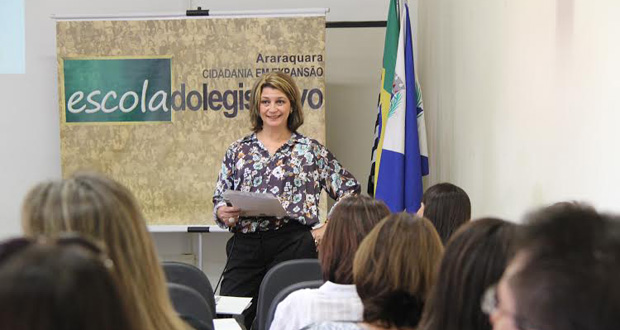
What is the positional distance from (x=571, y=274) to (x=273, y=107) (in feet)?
10.4

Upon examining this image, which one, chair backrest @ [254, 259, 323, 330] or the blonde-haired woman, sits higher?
the blonde-haired woman

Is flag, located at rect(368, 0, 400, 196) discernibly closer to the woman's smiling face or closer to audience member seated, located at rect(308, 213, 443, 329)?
the woman's smiling face

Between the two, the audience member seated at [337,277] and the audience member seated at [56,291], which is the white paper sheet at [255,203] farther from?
the audience member seated at [56,291]

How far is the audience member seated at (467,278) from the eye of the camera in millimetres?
1367

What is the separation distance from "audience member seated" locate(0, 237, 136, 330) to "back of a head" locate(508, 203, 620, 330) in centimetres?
46

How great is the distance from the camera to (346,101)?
234 inches

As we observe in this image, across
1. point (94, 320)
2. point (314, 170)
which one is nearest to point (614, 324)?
point (94, 320)

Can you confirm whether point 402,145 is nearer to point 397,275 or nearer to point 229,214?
point 229,214

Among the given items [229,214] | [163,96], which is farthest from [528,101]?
[163,96]

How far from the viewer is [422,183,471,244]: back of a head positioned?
2.89 m

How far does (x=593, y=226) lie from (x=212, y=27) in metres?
4.73

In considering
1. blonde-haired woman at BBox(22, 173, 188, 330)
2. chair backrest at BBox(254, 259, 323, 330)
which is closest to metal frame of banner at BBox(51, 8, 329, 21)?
chair backrest at BBox(254, 259, 323, 330)

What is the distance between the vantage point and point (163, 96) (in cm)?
549

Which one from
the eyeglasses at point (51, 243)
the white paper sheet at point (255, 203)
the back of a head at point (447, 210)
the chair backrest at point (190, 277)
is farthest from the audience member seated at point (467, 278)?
the white paper sheet at point (255, 203)
